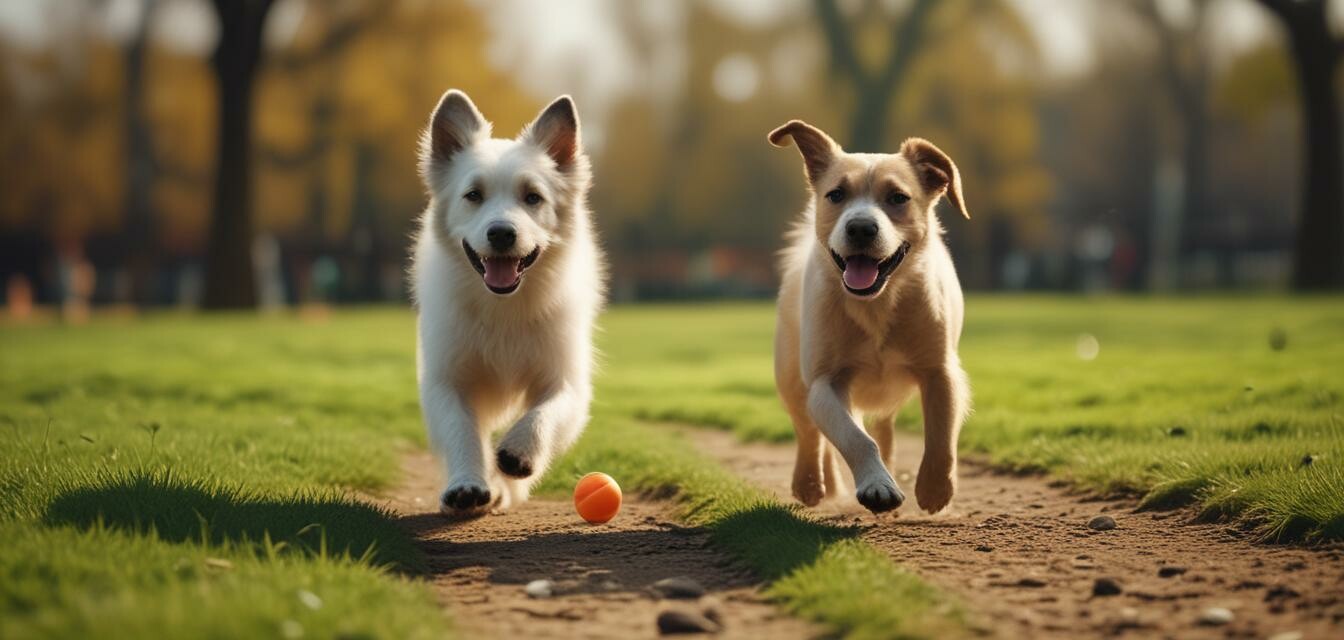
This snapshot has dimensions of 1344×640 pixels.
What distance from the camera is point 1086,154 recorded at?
67188 mm

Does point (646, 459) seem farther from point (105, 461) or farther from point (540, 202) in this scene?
point (105, 461)

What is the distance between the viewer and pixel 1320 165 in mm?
28125

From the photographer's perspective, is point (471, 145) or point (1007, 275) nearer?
point (471, 145)

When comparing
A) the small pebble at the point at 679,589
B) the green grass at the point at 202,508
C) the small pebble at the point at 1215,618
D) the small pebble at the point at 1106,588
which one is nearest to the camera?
the green grass at the point at 202,508

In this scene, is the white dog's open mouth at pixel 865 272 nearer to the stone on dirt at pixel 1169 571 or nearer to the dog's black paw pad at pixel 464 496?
the stone on dirt at pixel 1169 571

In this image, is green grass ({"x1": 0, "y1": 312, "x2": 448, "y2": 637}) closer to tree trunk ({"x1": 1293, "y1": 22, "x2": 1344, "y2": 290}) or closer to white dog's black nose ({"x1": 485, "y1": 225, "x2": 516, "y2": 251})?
white dog's black nose ({"x1": 485, "y1": 225, "x2": 516, "y2": 251})

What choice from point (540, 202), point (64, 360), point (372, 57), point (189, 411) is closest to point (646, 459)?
point (540, 202)

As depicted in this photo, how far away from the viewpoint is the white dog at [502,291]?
6121 millimetres

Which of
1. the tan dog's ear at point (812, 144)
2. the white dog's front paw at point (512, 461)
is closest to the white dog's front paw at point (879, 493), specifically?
the white dog's front paw at point (512, 461)

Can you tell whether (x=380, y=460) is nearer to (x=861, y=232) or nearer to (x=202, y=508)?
(x=202, y=508)

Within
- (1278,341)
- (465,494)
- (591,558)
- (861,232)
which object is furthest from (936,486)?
(1278,341)

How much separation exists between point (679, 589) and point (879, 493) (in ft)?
4.13

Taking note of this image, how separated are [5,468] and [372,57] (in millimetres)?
31299

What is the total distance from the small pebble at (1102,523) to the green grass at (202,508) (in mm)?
3096
